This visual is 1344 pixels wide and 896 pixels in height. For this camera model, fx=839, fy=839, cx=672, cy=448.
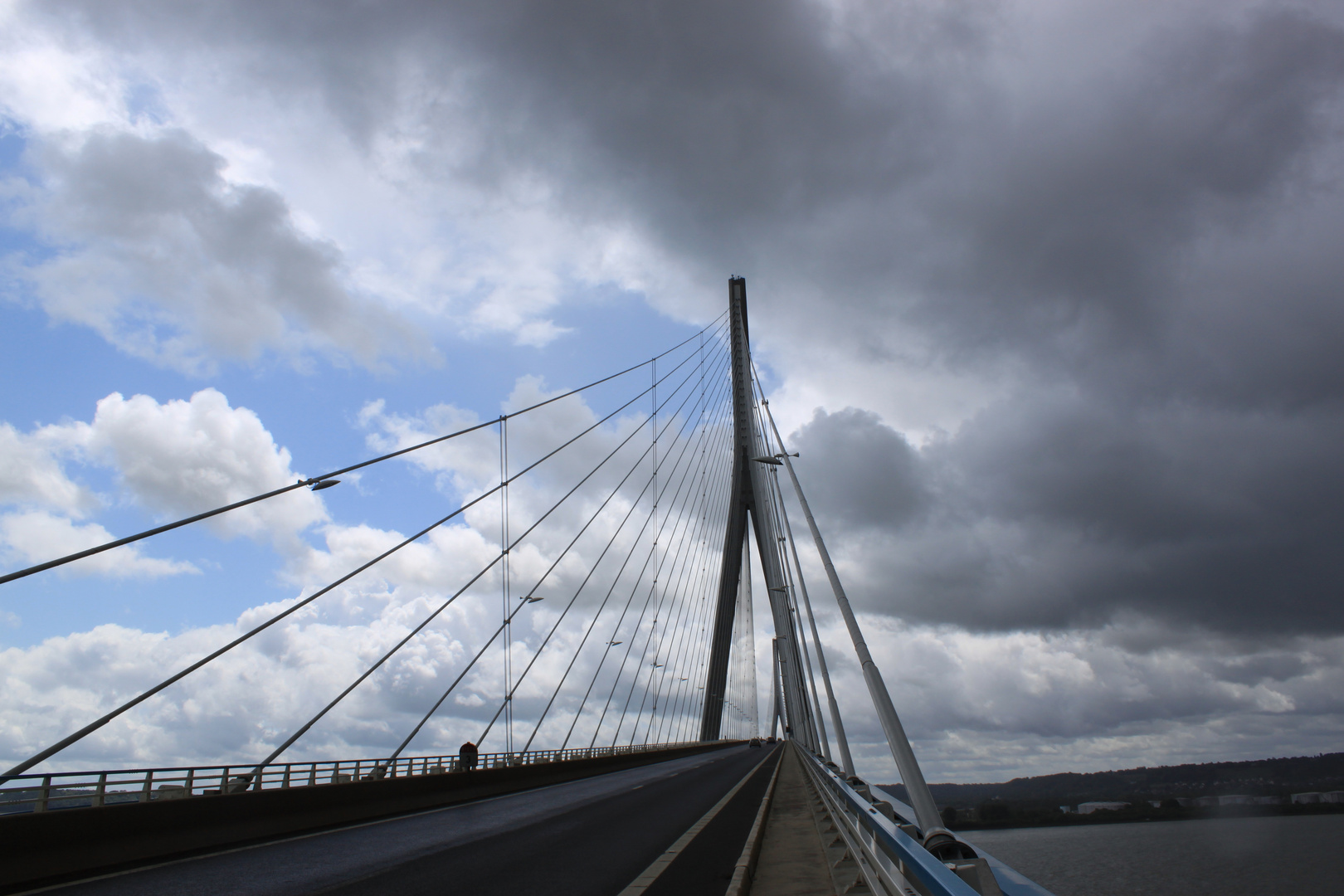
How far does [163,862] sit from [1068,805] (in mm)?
64831

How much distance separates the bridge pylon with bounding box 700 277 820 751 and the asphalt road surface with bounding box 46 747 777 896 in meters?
23.4

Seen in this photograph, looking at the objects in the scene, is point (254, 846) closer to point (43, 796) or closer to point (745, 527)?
point (43, 796)

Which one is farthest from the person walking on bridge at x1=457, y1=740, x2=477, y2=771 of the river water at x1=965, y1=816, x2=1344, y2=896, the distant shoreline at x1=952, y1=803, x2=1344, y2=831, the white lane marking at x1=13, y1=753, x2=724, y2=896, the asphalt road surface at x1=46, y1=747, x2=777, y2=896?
the distant shoreline at x1=952, y1=803, x2=1344, y2=831

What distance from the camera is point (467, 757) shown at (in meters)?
21.7

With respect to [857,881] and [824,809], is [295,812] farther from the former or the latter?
[857,881]

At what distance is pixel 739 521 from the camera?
5475 centimetres

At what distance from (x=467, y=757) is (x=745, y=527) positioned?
38.0 meters

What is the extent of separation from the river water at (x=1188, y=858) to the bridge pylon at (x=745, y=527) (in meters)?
14.1

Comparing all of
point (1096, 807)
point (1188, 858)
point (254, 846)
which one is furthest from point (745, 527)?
point (254, 846)

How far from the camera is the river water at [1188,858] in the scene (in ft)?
131

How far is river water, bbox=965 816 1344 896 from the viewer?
131 feet

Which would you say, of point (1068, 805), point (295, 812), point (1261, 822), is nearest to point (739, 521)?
point (1068, 805)

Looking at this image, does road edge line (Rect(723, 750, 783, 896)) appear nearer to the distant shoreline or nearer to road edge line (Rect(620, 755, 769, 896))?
road edge line (Rect(620, 755, 769, 896))

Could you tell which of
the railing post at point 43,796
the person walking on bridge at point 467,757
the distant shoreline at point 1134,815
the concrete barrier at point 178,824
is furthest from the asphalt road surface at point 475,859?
the distant shoreline at point 1134,815
